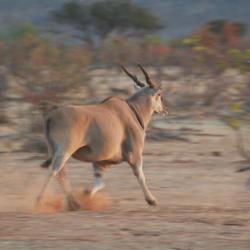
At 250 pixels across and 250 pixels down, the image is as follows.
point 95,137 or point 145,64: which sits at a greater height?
point 95,137

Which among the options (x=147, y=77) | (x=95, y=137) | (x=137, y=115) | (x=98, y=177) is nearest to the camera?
(x=95, y=137)

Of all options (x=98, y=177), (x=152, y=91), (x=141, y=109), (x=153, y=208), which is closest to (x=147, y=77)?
(x=152, y=91)

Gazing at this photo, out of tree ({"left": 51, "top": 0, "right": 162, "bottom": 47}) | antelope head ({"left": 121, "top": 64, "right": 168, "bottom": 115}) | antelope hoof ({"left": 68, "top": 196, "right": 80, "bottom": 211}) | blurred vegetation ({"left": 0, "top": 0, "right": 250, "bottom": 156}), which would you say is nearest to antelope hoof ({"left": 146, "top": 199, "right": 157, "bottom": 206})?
antelope hoof ({"left": 68, "top": 196, "right": 80, "bottom": 211})

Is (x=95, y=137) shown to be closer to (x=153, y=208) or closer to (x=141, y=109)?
(x=153, y=208)

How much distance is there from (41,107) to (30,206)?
660 centimetres

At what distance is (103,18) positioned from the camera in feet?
161

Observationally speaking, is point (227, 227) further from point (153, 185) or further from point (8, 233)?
point (153, 185)

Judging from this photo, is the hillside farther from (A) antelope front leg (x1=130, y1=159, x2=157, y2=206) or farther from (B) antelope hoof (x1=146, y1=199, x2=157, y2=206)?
(B) antelope hoof (x1=146, y1=199, x2=157, y2=206)

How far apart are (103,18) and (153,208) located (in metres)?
36.7

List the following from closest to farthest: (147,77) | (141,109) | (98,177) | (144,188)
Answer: (144,188) → (98,177) → (141,109) → (147,77)

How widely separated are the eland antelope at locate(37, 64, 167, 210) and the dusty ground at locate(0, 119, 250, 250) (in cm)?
50

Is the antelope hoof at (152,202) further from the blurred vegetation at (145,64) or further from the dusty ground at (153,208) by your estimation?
the blurred vegetation at (145,64)

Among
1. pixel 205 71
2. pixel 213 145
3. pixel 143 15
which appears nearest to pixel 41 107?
pixel 213 145

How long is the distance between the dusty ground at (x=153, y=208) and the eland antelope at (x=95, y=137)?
50 centimetres
